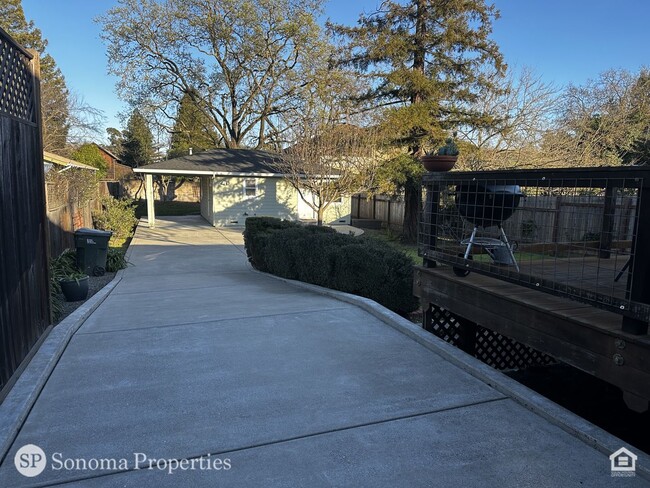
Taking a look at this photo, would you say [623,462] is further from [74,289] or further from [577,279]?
[74,289]

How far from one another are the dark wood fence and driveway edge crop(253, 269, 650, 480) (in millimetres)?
3417

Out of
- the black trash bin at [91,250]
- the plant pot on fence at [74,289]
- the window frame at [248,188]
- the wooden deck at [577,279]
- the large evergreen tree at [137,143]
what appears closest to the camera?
the wooden deck at [577,279]

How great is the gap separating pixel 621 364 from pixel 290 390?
7.10ft

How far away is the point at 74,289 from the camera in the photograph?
6699 millimetres

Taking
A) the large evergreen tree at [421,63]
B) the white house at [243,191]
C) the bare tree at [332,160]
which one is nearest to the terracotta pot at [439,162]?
the bare tree at [332,160]

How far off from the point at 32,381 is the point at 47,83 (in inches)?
1225

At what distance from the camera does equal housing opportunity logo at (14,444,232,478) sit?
2453 millimetres

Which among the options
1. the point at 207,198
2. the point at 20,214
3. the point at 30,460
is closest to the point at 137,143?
the point at 207,198

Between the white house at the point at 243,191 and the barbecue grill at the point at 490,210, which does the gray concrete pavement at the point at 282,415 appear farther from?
the white house at the point at 243,191

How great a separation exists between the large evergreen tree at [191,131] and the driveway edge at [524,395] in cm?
3238

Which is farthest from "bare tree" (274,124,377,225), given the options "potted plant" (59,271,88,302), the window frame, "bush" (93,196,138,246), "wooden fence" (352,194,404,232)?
"potted plant" (59,271,88,302)

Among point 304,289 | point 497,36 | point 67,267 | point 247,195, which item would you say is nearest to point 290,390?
point 304,289

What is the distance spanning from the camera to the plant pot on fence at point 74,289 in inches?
261

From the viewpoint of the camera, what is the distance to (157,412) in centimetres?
308
